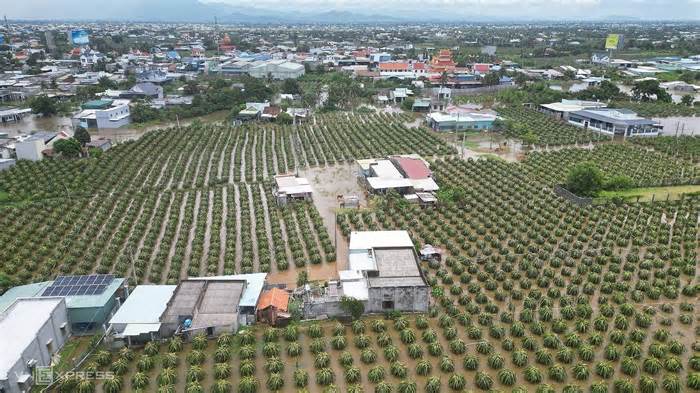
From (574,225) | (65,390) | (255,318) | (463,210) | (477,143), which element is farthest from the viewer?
(477,143)

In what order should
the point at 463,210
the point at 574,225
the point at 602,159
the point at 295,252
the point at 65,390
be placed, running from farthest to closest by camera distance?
the point at 602,159
the point at 463,210
the point at 574,225
the point at 295,252
the point at 65,390

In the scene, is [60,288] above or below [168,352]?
above

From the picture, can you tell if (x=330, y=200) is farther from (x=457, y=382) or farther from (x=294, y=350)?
(x=457, y=382)

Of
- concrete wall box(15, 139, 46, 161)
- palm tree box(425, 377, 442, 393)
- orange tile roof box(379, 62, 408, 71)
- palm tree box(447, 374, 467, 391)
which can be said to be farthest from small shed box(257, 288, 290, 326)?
orange tile roof box(379, 62, 408, 71)

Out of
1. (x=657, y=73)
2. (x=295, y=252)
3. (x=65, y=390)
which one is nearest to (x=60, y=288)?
(x=65, y=390)

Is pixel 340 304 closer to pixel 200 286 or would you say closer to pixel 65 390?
pixel 200 286

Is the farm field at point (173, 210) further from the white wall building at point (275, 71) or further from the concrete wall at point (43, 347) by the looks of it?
the white wall building at point (275, 71)
